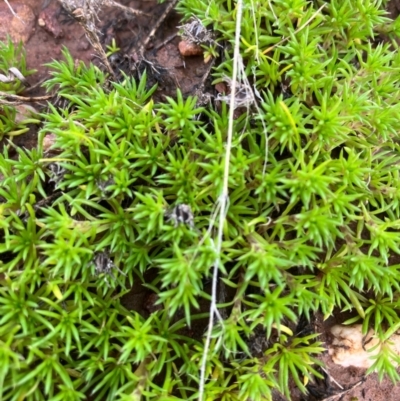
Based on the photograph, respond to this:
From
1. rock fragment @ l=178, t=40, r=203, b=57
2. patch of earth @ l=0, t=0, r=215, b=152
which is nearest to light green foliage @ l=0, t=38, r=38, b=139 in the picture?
patch of earth @ l=0, t=0, r=215, b=152

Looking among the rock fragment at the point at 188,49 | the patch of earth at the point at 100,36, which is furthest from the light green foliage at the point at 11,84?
the rock fragment at the point at 188,49

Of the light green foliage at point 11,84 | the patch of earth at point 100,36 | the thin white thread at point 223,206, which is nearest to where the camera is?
the thin white thread at point 223,206

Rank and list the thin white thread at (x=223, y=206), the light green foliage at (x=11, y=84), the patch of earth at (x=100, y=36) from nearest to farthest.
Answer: the thin white thread at (x=223, y=206) → the light green foliage at (x=11, y=84) → the patch of earth at (x=100, y=36)

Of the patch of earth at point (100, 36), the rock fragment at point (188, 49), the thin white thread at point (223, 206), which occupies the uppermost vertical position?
the patch of earth at point (100, 36)

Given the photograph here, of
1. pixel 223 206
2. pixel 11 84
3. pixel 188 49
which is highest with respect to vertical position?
pixel 11 84

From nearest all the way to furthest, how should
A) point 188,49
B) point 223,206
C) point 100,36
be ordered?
point 223,206
point 188,49
point 100,36

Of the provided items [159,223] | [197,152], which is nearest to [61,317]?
[159,223]

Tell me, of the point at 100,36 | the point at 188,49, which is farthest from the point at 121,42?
the point at 188,49

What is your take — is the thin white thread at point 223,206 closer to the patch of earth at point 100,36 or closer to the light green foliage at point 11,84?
the patch of earth at point 100,36

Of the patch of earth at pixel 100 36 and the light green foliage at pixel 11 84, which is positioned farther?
the patch of earth at pixel 100 36

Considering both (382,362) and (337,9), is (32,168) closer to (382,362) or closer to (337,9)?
(337,9)

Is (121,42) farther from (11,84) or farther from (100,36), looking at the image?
(11,84)
